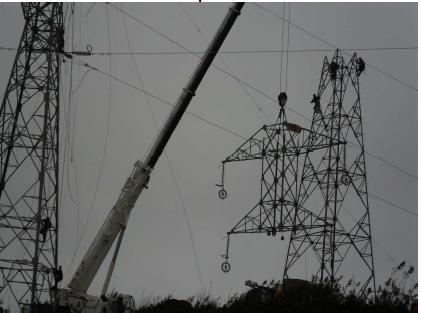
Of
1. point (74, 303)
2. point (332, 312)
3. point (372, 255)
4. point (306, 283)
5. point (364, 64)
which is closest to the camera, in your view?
point (332, 312)

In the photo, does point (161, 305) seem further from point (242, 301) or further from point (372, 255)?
point (372, 255)

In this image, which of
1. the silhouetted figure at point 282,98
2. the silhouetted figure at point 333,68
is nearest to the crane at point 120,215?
the silhouetted figure at point 282,98

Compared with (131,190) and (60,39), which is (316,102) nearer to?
(60,39)

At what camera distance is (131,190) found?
2169cm

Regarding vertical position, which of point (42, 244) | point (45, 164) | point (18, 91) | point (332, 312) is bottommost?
point (332, 312)

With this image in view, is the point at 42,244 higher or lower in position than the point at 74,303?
higher

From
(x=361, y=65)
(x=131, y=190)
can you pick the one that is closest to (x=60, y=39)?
(x=361, y=65)

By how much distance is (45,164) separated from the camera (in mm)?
36531

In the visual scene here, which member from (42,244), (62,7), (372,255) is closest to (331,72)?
(372,255)

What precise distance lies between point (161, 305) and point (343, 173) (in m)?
15.7

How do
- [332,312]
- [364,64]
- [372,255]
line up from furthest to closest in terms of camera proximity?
[364,64]
[372,255]
[332,312]

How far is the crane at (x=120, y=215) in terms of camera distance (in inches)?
819

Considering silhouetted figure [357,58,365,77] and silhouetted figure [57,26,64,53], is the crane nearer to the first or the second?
silhouetted figure [57,26,64,53]

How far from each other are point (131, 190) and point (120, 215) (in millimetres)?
805
